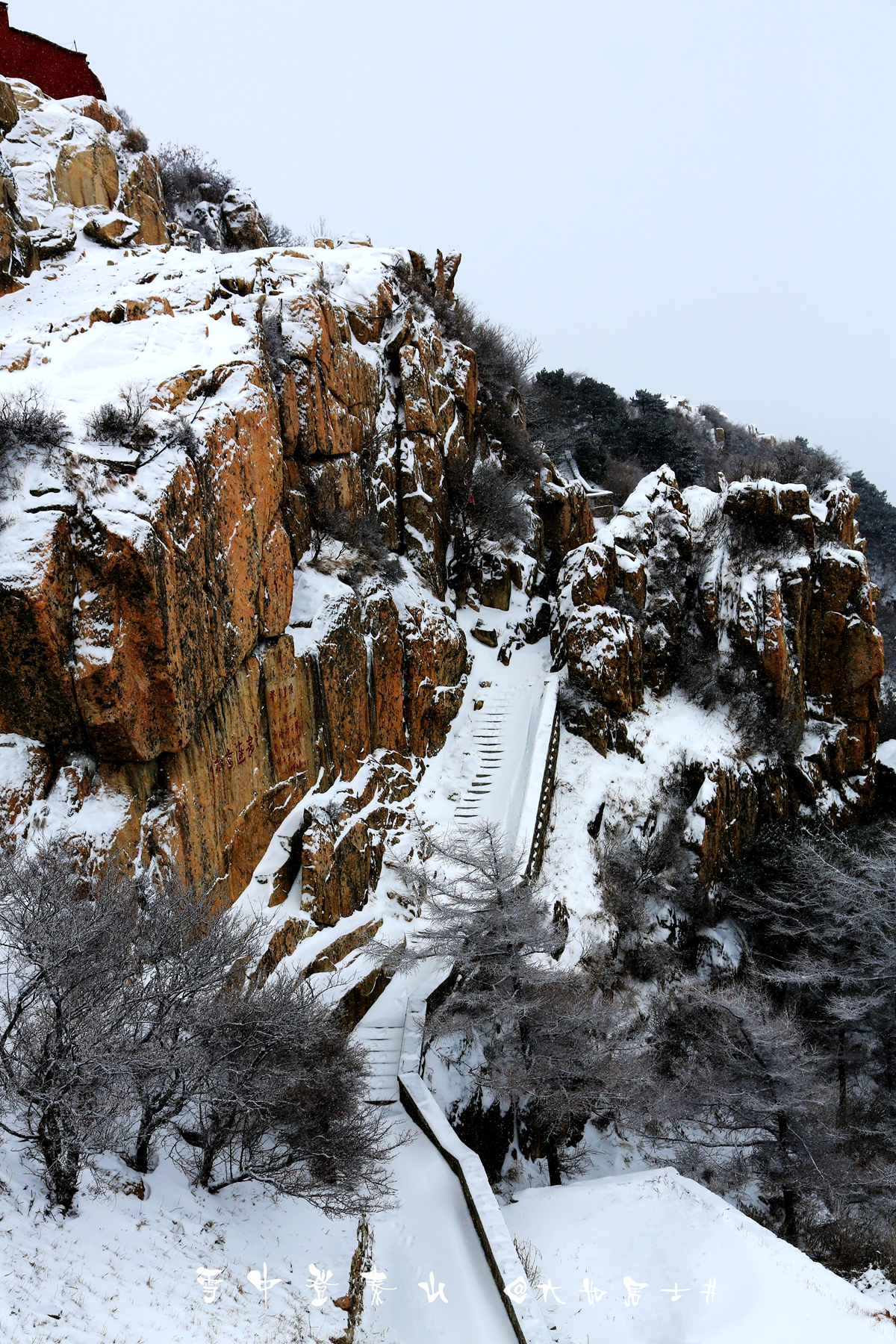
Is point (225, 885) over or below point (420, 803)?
over

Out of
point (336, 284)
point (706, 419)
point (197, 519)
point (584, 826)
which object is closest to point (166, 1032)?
point (197, 519)

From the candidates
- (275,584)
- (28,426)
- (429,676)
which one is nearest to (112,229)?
(28,426)

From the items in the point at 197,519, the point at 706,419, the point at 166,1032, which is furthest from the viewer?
the point at 706,419

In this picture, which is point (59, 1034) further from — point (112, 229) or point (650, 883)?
point (112, 229)

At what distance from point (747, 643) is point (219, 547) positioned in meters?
16.5

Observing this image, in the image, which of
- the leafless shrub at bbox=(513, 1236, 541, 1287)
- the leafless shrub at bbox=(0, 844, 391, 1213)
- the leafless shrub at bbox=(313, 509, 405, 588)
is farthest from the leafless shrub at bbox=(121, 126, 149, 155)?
the leafless shrub at bbox=(513, 1236, 541, 1287)

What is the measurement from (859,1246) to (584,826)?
31.3 feet

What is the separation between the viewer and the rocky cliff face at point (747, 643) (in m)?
21.0

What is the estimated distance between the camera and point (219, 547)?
39.8ft

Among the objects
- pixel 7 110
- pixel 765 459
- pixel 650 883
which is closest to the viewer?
pixel 7 110

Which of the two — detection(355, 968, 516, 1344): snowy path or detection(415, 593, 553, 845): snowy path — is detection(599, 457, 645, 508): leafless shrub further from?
detection(355, 968, 516, 1344): snowy path

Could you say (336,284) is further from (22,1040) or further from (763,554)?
(22,1040)

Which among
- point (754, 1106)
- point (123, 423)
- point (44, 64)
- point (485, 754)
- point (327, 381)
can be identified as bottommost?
point (754, 1106)

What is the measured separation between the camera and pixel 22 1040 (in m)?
6.47
